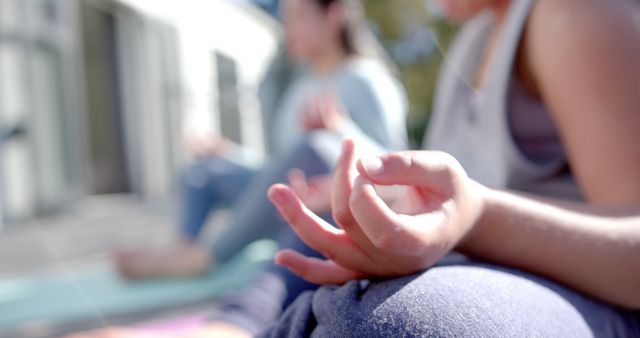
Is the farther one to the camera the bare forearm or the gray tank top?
the gray tank top

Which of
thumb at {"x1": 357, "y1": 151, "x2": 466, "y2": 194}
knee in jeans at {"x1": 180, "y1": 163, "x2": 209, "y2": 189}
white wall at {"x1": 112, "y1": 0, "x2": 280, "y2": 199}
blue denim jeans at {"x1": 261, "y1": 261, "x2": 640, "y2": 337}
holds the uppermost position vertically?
white wall at {"x1": 112, "y1": 0, "x2": 280, "y2": 199}

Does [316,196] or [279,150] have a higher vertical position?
[279,150]

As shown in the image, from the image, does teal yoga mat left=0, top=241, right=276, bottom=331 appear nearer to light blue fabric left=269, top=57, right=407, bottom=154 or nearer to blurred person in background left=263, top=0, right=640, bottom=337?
light blue fabric left=269, top=57, right=407, bottom=154

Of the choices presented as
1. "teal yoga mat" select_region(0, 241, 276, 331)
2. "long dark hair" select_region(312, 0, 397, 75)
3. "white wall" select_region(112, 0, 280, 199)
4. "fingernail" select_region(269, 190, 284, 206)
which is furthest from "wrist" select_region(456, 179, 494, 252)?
"white wall" select_region(112, 0, 280, 199)

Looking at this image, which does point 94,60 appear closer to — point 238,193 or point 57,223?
point 57,223

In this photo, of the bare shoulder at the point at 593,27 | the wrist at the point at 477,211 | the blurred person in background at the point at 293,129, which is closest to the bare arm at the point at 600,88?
the bare shoulder at the point at 593,27

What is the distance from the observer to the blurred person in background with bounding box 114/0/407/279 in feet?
4.77

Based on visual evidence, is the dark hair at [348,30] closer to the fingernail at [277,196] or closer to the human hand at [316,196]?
the human hand at [316,196]

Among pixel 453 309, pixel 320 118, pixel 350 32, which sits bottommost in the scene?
pixel 453 309

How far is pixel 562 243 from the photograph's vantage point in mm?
434

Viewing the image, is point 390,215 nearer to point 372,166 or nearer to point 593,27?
point 372,166

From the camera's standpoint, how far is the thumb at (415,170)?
346mm

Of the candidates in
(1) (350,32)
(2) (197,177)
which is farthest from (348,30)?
(2) (197,177)

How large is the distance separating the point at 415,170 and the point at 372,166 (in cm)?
3
